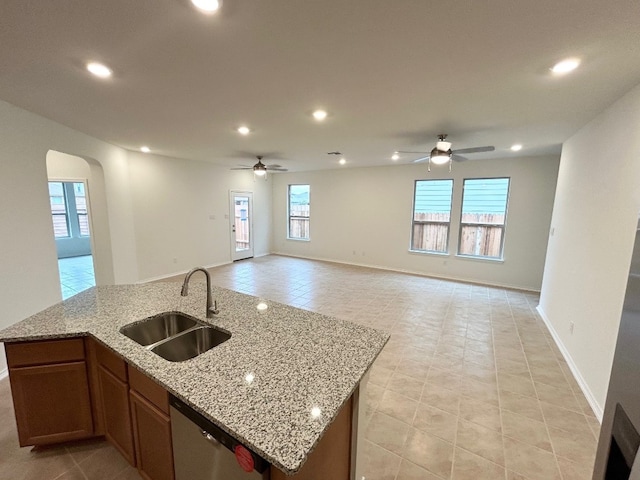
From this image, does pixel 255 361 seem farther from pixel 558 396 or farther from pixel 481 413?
pixel 558 396

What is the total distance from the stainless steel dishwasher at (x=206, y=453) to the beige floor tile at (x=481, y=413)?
1.89 metres

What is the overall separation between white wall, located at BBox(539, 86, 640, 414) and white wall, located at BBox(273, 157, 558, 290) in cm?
171

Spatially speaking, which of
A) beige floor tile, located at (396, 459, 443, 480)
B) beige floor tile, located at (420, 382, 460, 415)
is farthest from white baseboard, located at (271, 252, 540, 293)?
beige floor tile, located at (396, 459, 443, 480)

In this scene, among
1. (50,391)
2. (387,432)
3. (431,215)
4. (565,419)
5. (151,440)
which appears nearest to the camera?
(151,440)

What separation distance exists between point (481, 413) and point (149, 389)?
7.81 ft

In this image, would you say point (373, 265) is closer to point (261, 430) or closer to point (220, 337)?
point (220, 337)

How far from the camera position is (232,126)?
3281mm

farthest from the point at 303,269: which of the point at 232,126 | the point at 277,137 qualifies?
the point at 232,126

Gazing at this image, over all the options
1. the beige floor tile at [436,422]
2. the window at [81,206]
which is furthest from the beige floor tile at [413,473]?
the window at [81,206]

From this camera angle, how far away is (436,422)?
2.07 m

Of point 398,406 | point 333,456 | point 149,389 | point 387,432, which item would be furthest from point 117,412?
point 398,406

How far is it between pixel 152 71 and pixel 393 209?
5480 millimetres

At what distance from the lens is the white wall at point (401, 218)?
199 inches

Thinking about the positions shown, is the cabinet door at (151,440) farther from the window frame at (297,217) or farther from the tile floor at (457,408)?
the window frame at (297,217)
